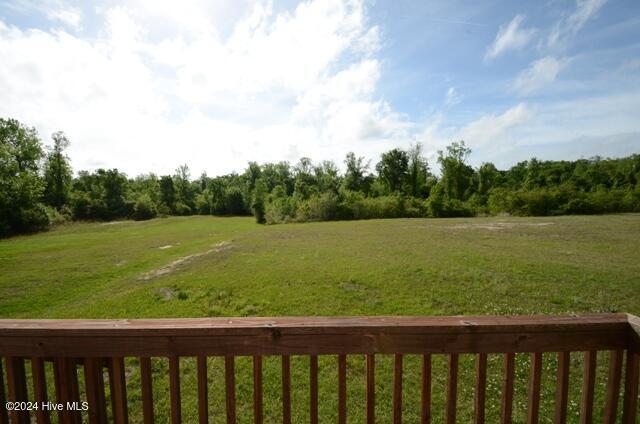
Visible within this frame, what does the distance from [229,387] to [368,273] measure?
840 centimetres

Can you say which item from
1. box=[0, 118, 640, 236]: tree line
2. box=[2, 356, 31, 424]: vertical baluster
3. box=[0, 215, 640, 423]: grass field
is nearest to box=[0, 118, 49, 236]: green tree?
box=[0, 118, 640, 236]: tree line

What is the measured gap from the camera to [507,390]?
1735mm

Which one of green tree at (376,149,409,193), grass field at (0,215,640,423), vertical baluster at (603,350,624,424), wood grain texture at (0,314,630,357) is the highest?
green tree at (376,149,409,193)

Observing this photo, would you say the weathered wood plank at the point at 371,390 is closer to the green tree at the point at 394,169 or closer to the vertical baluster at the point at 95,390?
the vertical baluster at the point at 95,390

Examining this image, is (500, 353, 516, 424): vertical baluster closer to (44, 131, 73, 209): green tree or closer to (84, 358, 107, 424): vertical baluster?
(84, 358, 107, 424): vertical baluster

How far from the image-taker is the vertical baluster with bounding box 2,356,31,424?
166cm

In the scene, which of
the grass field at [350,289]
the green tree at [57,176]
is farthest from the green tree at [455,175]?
the green tree at [57,176]

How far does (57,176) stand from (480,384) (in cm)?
6391

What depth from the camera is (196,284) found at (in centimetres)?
929

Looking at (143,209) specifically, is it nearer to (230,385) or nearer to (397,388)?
(230,385)

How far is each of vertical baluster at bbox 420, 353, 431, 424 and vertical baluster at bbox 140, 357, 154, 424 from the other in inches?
57.8

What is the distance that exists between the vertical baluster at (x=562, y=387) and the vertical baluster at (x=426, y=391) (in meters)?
0.71

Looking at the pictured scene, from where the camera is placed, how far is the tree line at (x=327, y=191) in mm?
36281

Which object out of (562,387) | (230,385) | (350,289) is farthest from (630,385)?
(350,289)
